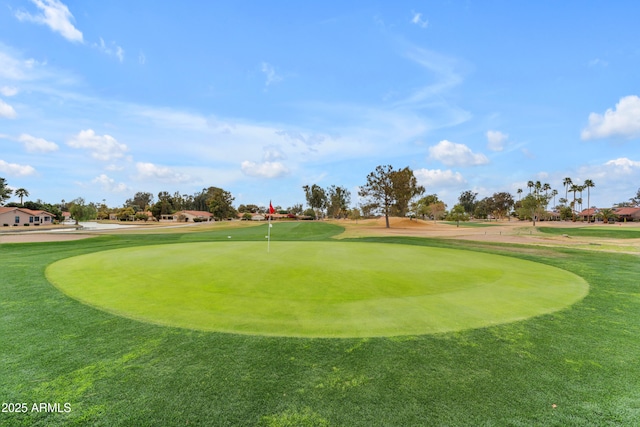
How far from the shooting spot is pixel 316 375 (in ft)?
11.6

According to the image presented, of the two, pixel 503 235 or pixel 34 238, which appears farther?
pixel 503 235

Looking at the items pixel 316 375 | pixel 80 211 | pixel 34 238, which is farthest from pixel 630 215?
pixel 80 211

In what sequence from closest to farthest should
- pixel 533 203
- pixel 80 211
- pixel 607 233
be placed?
pixel 607 233 → pixel 533 203 → pixel 80 211

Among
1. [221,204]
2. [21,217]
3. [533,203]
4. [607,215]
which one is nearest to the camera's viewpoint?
[21,217]

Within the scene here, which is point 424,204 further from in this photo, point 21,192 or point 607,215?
point 21,192

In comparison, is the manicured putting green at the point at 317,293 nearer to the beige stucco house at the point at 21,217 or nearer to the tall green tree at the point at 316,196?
the beige stucco house at the point at 21,217

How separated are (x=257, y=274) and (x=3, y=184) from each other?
80.7 meters

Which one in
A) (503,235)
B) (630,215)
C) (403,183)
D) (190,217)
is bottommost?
(503,235)

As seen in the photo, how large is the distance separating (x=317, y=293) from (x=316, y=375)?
3.37 m

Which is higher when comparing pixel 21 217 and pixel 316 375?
pixel 21 217

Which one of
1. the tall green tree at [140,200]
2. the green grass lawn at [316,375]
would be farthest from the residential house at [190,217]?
the green grass lawn at [316,375]

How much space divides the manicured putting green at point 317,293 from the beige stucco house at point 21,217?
6702 cm

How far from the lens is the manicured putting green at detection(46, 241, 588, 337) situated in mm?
5156

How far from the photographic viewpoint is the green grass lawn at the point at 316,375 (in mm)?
2855
